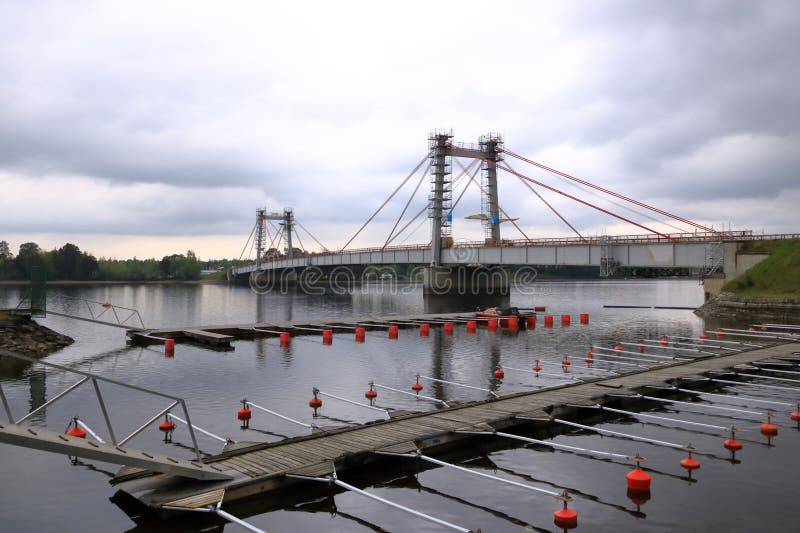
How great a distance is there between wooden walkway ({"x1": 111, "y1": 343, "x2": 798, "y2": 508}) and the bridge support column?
70954mm

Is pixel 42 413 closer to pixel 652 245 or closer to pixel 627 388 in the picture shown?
pixel 627 388

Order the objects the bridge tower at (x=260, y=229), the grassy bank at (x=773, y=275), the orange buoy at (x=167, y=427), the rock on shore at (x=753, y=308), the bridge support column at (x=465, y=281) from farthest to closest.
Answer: the bridge tower at (x=260, y=229)
the bridge support column at (x=465, y=281)
the grassy bank at (x=773, y=275)
the rock on shore at (x=753, y=308)
the orange buoy at (x=167, y=427)

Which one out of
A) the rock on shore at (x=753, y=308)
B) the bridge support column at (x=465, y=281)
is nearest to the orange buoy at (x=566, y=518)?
the rock on shore at (x=753, y=308)

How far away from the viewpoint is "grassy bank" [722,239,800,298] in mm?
62312

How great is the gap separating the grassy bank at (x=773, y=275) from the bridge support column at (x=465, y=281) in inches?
1627

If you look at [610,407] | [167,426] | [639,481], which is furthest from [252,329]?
[639,481]

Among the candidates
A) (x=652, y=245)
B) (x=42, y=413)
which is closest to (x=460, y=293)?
(x=652, y=245)

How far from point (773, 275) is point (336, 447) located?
63769 millimetres

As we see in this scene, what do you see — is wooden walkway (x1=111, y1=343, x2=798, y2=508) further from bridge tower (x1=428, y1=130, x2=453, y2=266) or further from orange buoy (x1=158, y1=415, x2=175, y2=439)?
bridge tower (x1=428, y1=130, x2=453, y2=266)

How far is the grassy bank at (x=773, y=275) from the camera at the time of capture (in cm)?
6231

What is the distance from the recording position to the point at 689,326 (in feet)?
183

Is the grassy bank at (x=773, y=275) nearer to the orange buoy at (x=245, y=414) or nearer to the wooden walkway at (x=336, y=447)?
the wooden walkway at (x=336, y=447)

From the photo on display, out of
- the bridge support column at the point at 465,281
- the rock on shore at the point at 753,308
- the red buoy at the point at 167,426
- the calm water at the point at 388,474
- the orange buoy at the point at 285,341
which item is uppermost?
the bridge support column at the point at 465,281

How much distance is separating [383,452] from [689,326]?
48.3m
